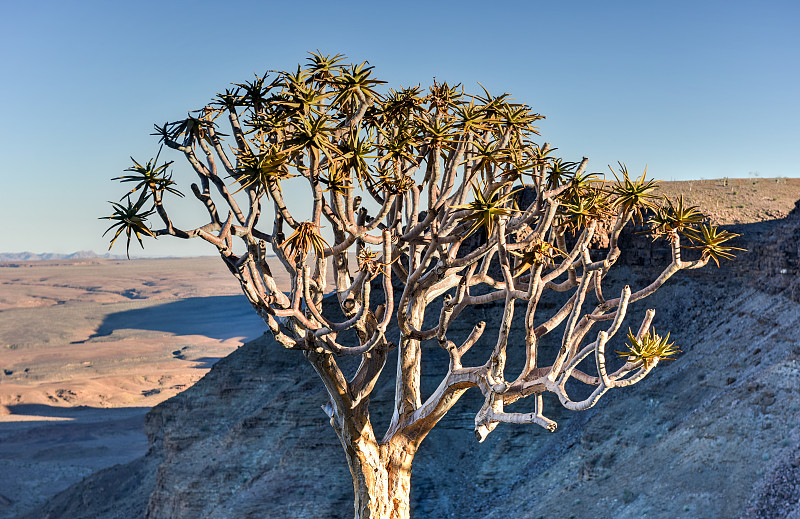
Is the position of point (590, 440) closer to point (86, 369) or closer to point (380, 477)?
point (380, 477)

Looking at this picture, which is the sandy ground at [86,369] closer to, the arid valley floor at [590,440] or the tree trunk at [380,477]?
the arid valley floor at [590,440]

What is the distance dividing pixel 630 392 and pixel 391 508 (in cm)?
1028

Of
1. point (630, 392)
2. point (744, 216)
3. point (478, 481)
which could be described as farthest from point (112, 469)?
point (744, 216)

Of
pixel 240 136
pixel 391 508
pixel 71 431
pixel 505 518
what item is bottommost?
pixel 71 431

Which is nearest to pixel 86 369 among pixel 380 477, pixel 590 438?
pixel 590 438

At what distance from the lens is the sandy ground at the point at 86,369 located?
49031 mm

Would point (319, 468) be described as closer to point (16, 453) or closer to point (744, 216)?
point (744, 216)

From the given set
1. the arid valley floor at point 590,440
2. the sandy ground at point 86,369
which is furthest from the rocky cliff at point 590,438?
the sandy ground at point 86,369

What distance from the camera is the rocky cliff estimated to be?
14719 mm

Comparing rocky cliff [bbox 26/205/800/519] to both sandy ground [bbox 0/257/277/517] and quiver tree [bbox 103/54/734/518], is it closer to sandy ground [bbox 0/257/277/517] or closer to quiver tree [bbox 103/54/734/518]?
quiver tree [bbox 103/54/734/518]

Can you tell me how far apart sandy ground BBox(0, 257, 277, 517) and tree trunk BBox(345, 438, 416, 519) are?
32.7 meters

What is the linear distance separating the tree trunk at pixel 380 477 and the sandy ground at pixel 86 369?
107 ft

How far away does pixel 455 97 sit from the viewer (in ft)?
46.1

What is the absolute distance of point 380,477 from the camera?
13.8m
